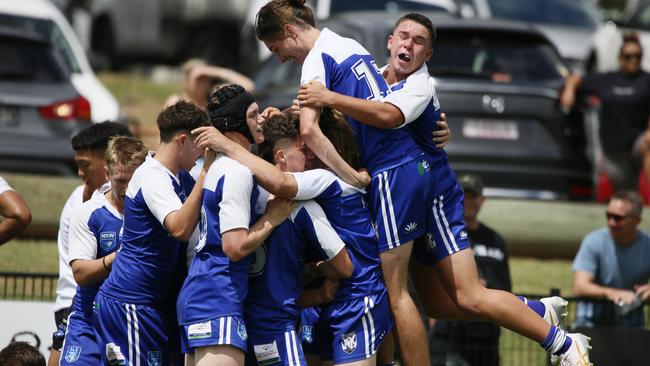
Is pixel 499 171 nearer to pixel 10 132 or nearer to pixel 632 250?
pixel 632 250

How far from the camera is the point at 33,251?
12.2 m

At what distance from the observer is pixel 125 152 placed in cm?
808

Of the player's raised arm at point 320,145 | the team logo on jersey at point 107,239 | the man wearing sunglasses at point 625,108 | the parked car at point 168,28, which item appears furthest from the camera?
the parked car at point 168,28

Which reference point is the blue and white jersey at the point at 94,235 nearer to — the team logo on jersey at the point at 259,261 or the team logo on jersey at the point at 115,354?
the team logo on jersey at the point at 115,354

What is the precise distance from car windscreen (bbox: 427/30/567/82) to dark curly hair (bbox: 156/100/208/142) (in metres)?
6.25

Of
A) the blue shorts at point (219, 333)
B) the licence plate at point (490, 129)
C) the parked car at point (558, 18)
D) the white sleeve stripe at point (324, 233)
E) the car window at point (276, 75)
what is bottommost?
the blue shorts at point (219, 333)

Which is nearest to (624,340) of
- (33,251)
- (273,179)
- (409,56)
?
(409,56)

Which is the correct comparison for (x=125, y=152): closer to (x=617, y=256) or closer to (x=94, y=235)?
(x=94, y=235)

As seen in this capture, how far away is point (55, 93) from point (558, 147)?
16.6 ft

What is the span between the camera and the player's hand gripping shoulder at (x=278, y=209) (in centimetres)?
737

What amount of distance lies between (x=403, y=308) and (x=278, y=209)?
3.37 ft

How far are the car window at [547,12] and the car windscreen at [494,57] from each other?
5.29 metres

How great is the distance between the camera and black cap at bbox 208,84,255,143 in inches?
292

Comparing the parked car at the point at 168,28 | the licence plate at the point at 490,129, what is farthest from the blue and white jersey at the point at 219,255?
the parked car at the point at 168,28
